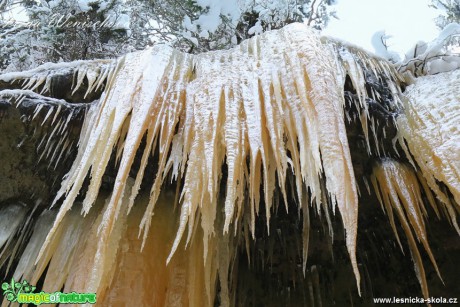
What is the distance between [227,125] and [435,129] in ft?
3.08

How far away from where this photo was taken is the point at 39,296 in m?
2.09

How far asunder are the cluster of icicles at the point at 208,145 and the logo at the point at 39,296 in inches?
2.0

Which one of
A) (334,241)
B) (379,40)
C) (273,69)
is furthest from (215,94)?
(334,241)

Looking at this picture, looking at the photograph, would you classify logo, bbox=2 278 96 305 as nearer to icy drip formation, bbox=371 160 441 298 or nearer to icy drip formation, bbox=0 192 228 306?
icy drip formation, bbox=0 192 228 306

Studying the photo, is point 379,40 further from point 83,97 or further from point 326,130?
point 83,97

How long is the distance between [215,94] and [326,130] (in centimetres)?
52

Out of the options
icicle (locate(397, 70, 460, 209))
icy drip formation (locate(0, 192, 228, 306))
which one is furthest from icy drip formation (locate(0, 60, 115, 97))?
icicle (locate(397, 70, 460, 209))

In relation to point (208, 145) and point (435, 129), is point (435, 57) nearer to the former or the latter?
point (435, 129)

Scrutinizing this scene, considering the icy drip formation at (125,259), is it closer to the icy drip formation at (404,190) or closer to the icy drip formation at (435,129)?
the icy drip formation at (404,190)

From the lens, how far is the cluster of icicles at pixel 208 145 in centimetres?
167

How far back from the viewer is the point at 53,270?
2.19m

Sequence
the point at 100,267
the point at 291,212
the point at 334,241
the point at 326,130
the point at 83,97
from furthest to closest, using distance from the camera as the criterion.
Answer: the point at 334,241 < the point at 291,212 < the point at 83,97 < the point at 100,267 < the point at 326,130

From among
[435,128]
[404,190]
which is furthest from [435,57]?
[404,190]

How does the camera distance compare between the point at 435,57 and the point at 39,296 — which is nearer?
the point at 39,296
